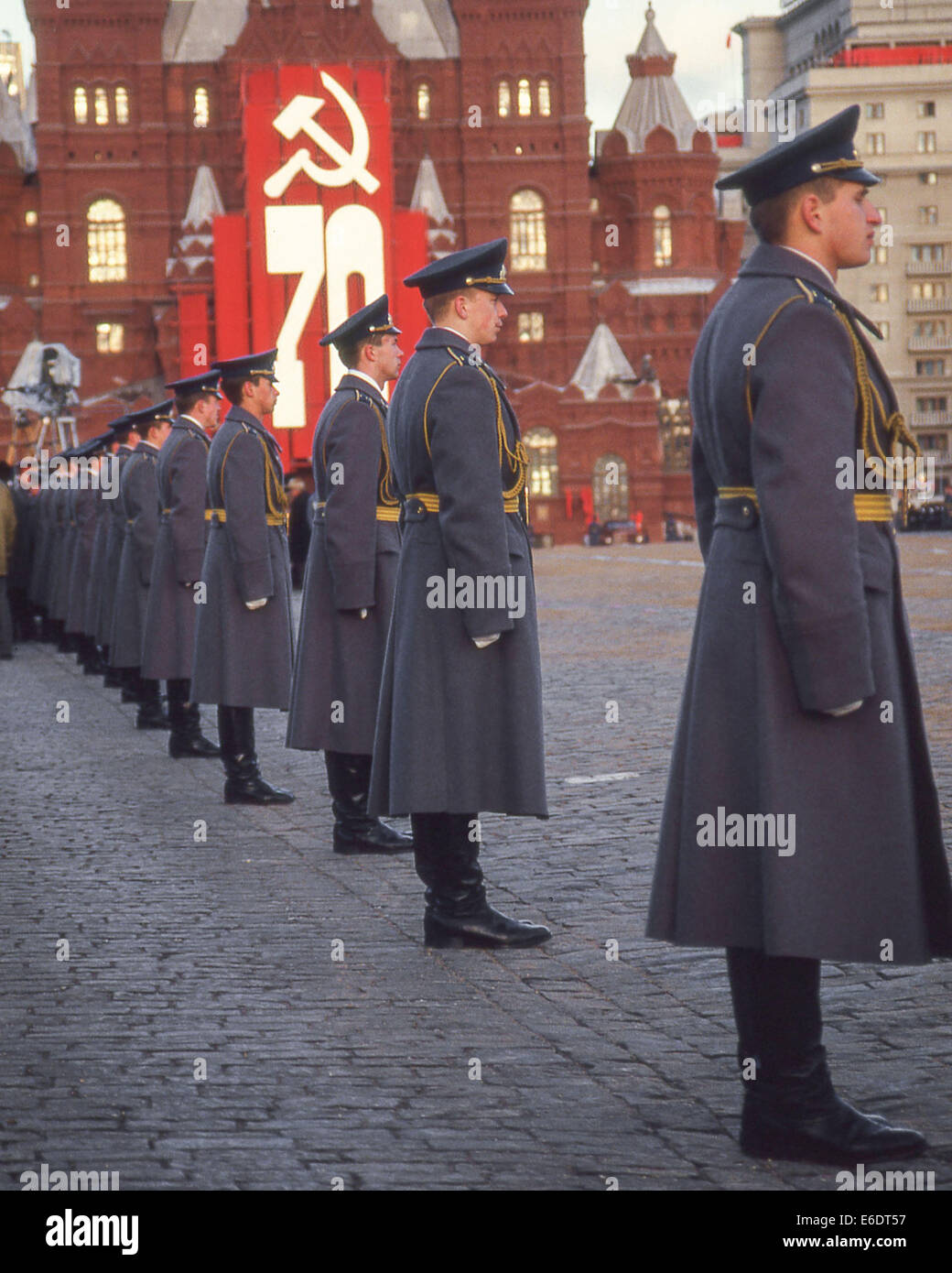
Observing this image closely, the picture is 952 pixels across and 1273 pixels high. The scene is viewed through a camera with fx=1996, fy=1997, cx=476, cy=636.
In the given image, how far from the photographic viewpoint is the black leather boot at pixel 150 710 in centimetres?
1345

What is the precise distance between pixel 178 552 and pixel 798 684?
8100 mm

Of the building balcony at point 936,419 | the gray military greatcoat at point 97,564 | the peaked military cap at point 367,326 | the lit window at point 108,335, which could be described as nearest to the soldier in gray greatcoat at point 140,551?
the gray military greatcoat at point 97,564

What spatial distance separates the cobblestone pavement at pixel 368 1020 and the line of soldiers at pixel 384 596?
1.28 ft

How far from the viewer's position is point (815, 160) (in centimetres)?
399

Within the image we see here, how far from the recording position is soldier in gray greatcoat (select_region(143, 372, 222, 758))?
11344 mm

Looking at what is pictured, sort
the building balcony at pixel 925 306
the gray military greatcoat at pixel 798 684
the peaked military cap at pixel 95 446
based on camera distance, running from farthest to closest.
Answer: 1. the building balcony at pixel 925 306
2. the peaked military cap at pixel 95 446
3. the gray military greatcoat at pixel 798 684

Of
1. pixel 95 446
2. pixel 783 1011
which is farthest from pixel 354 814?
pixel 95 446

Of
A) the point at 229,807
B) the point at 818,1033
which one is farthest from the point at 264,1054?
the point at 229,807

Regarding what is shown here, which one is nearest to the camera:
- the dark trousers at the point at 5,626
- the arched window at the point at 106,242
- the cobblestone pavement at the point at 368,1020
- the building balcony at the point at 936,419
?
the cobblestone pavement at the point at 368,1020

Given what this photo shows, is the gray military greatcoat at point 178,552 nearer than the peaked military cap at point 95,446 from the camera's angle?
Yes

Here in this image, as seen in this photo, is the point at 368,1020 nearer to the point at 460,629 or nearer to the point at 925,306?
the point at 460,629

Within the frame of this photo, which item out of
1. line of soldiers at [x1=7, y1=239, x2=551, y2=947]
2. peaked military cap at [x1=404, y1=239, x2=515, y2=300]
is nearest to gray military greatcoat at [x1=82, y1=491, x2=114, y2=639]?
line of soldiers at [x1=7, y1=239, x2=551, y2=947]

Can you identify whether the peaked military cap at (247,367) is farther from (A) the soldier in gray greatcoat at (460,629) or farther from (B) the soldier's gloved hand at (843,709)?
(B) the soldier's gloved hand at (843,709)

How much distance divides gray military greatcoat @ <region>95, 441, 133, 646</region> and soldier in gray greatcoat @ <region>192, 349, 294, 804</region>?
213 inches
